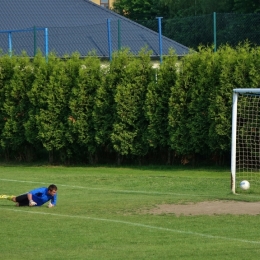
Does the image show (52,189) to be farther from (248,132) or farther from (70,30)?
(70,30)

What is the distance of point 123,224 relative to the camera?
13.2m

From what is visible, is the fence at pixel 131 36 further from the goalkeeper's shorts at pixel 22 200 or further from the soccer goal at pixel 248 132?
the goalkeeper's shorts at pixel 22 200

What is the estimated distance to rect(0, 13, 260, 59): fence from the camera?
1253 inches

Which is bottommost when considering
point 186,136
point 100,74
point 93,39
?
point 186,136

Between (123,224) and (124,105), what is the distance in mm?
11312

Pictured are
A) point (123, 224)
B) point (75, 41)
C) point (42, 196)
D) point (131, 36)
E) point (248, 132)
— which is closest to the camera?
point (123, 224)

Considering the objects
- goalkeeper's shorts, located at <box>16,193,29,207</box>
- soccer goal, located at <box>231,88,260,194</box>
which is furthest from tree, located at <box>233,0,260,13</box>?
goalkeeper's shorts, located at <box>16,193,29,207</box>

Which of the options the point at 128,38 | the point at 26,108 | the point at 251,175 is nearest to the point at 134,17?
the point at 128,38

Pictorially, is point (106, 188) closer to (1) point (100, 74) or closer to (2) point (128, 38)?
(1) point (100, 74)

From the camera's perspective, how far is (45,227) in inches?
511

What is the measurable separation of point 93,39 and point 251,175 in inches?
564

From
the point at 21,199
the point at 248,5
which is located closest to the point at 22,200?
the point at 21,199

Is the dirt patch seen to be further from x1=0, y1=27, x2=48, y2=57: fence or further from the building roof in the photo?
x1=0, y1=27, x2=48, y2=57: fence

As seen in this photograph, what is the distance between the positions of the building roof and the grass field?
40.0ft
